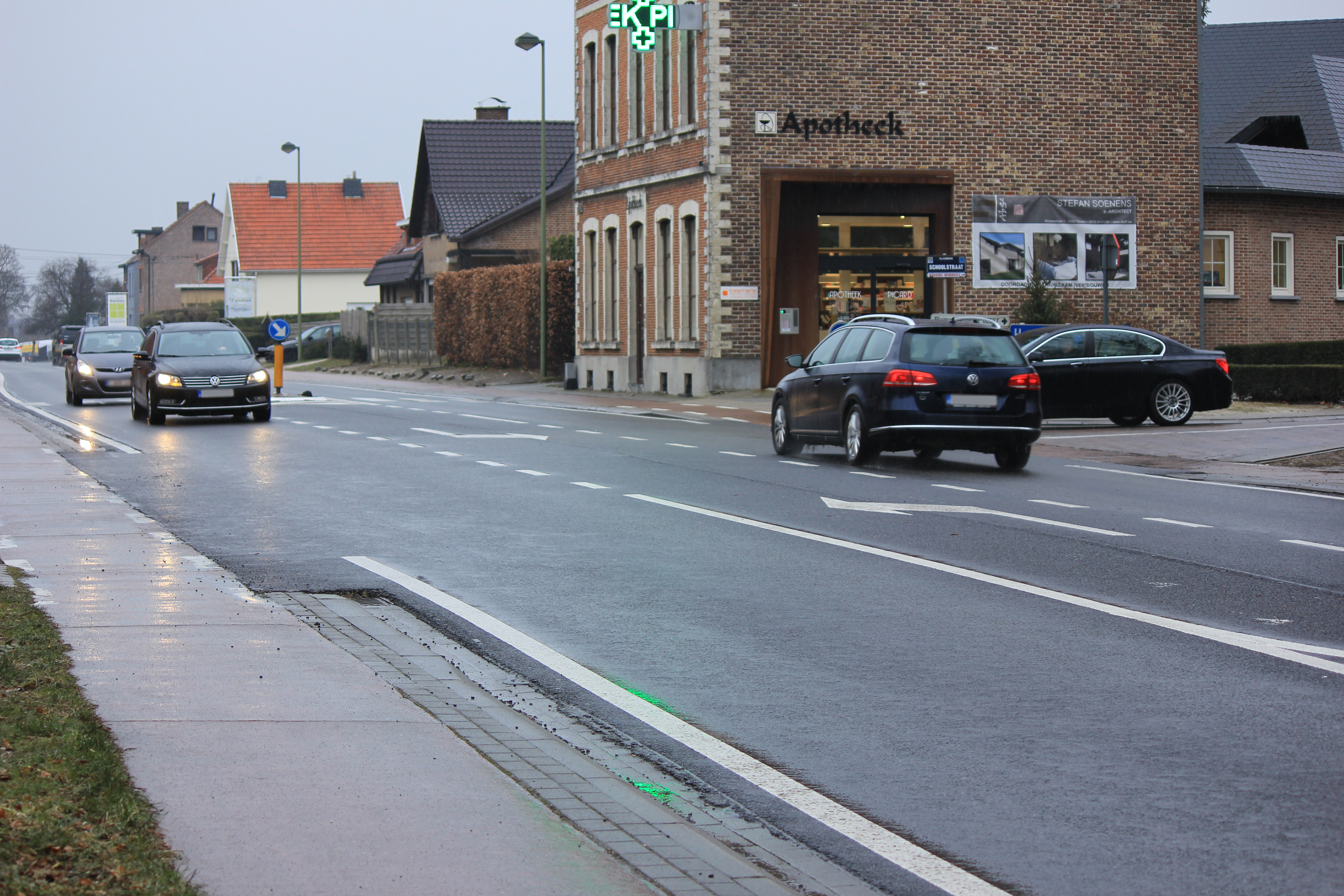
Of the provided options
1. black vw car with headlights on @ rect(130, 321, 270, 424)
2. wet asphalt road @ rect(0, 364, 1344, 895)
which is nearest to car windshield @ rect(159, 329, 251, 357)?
black vw car with headlights on @ rect(130, 321, 270, 424)

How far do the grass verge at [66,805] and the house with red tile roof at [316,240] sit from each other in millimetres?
91184

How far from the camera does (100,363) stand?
104ft

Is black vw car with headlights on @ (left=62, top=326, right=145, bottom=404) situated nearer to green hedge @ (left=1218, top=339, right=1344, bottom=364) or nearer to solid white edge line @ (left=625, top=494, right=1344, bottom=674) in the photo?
solid white edge line @ (left=625, top=494, right=1344, bottom=674)

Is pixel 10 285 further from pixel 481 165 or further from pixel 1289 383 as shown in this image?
pixel 1289 383

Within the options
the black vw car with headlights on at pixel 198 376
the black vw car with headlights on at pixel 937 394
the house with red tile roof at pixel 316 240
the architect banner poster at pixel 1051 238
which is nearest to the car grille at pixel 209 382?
the black vw car with headlights on at pixel 198 376

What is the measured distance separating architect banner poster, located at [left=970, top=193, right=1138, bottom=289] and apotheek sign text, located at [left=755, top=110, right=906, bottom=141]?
2.55m

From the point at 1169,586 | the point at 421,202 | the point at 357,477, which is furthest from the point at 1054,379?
the point at 421,202

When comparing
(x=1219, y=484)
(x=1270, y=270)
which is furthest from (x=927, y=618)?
(x=1270, y=270)

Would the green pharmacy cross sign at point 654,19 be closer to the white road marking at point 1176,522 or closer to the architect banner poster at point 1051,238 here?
the architect banner poster at point 1051,238

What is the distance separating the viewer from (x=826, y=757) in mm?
5664

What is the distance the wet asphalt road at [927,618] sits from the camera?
16.1 ft

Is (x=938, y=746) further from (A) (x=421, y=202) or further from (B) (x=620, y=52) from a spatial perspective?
(A) (x=421, y=202)

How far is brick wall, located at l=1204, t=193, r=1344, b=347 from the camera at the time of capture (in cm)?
3844

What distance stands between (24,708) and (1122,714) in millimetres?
4014
